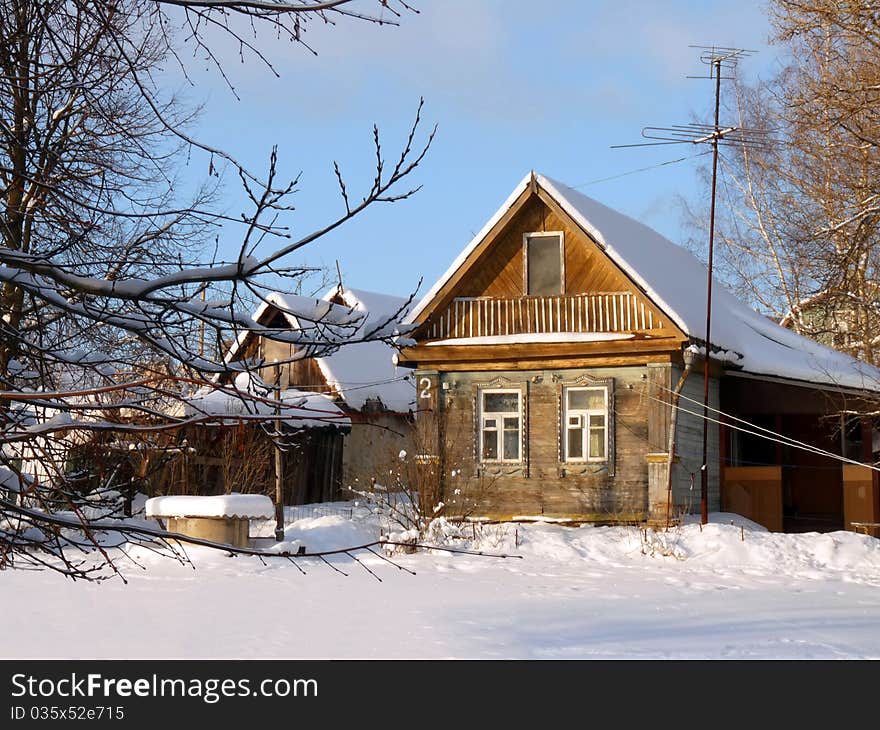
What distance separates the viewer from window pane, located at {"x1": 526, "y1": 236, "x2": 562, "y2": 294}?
19594 mm

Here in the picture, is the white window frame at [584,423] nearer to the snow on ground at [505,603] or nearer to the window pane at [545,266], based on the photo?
the snow on ground at [505,603]

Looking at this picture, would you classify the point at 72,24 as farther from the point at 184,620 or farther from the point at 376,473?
the point at 376,473

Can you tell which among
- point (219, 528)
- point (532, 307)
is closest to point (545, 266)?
point (532, 307)

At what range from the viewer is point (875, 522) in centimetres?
1927

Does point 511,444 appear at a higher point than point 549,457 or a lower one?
higher

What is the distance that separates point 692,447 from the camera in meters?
19.6

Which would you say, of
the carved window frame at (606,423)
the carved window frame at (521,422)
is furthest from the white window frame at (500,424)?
the carved window frame at (606,423)

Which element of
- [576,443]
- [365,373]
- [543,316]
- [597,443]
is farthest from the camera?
[365,373]

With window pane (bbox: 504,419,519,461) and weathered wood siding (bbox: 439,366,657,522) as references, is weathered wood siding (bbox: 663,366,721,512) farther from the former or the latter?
window pane (bbox: 504,419,519,461)

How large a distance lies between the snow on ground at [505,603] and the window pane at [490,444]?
6.44ft

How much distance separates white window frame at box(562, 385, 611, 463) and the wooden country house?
0.02 m

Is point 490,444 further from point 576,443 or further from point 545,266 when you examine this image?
point 545,266

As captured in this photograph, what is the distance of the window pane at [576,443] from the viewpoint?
19.3 meters

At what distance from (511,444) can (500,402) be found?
0.76 m
